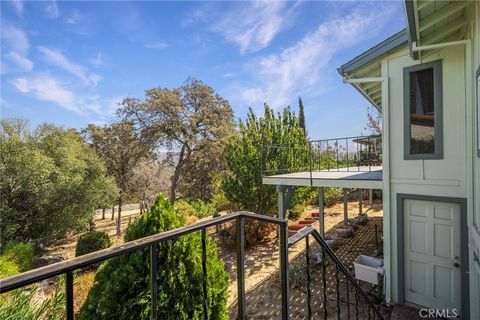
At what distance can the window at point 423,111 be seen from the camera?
172 inches

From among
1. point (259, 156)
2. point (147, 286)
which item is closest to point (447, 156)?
point (147, 286)

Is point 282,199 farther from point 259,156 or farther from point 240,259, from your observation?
point 240,259

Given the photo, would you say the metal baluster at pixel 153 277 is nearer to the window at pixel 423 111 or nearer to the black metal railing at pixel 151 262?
the black metal railing at pixel 151 262

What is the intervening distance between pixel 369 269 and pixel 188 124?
15.0 meters

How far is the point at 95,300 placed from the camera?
258 centimetres

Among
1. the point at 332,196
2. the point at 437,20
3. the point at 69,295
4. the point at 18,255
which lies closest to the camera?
the point at 69,295

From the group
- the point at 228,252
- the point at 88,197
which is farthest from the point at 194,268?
the point at 88,197

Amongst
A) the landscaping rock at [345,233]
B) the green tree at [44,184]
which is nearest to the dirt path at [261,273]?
the landscaping rock at [345,233]

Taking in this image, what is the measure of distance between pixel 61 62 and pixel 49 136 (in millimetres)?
5119

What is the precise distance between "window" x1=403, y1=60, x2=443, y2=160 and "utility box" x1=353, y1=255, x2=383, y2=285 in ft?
7.99

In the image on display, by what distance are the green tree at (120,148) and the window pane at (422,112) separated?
1595cm

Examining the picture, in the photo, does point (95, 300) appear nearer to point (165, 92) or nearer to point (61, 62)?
point (61, 62)

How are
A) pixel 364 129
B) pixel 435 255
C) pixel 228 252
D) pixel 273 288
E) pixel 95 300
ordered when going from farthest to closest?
pixel 364 129, pixel 228 252, pixel 273 288, pixel 435 255, pixel 95 300

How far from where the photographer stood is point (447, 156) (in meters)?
4.27
